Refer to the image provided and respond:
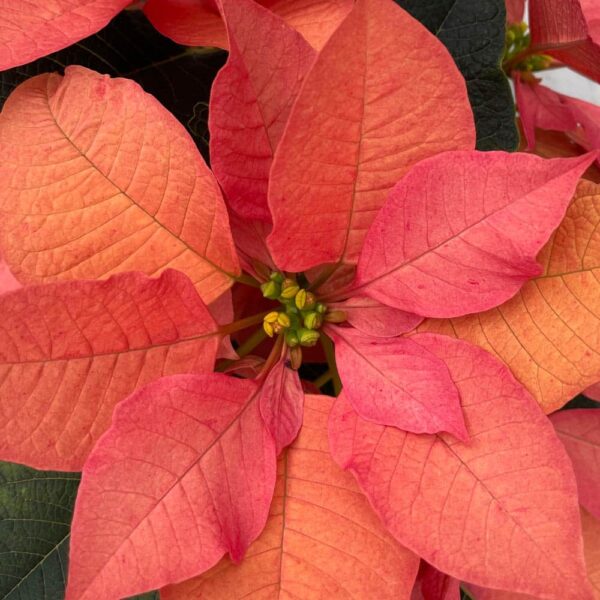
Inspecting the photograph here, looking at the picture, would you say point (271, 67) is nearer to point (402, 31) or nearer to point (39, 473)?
point (402, 31)

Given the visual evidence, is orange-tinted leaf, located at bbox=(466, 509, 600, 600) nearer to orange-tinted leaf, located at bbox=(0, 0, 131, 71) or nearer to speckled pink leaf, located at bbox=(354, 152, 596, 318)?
speckled pink leaf, located at bbox=(354, 152, 596, 318)

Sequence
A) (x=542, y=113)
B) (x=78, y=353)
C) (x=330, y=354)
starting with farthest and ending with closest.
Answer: (x=542, y=113) → (x=330, y=354) → (x=78, y=353)

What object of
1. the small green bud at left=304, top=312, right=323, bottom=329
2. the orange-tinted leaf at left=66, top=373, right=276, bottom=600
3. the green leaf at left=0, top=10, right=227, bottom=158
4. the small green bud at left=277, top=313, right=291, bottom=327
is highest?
the green leaf at left=0, top=10, right=227, bottom=158

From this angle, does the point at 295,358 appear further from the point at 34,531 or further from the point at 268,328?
the point at 34,531

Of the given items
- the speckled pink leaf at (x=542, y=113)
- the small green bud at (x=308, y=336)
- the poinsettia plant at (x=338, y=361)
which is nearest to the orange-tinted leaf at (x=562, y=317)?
the poinsettia plant at (x=338, y=361)

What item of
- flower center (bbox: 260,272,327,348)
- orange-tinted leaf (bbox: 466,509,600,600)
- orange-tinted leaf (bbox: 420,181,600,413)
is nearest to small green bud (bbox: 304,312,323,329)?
flower center (bbox: 260,272,327,348)

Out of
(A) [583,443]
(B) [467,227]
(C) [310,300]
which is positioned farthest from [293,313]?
(A) [583,443]
